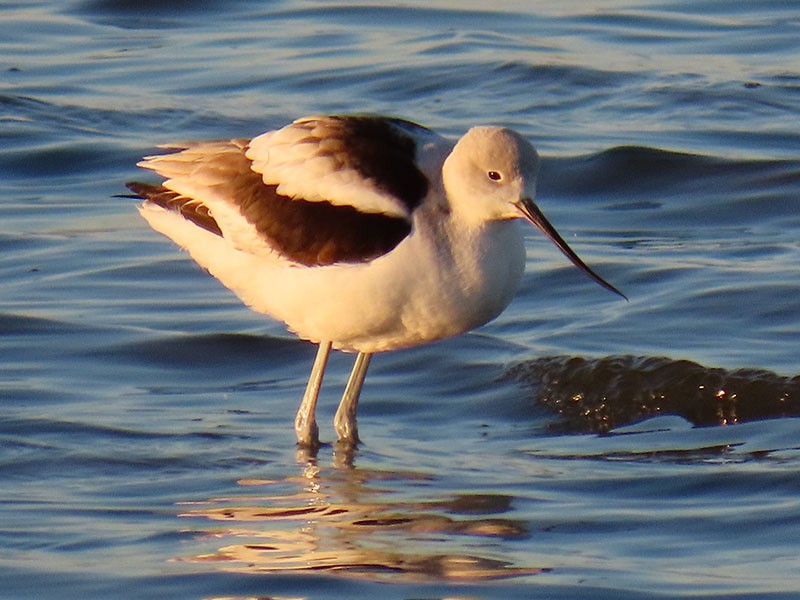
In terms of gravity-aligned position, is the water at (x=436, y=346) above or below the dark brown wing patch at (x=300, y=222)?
below

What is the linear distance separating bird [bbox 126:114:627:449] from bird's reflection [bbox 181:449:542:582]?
1.83ft

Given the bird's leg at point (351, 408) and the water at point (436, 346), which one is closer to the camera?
the water at point (436, 346)

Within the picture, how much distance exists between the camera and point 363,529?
625 centimetres

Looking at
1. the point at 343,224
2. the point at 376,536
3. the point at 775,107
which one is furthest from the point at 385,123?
the point at 775,107

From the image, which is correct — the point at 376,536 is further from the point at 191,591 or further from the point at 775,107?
the point at 775,107

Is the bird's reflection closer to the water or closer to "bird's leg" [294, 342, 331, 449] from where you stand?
the water

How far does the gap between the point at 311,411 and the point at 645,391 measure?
59.9 inches

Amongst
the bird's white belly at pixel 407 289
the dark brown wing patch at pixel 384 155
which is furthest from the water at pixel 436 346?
the dark brown wing patch at pixel 384 155

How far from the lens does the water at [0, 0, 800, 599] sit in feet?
19.5

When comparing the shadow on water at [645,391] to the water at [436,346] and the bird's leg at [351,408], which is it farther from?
the bird's leg at [351,408]

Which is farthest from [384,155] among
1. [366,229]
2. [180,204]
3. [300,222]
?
[180,204]

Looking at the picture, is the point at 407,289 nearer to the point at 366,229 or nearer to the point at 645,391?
the point at 366,229

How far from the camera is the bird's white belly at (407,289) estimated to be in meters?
6.75

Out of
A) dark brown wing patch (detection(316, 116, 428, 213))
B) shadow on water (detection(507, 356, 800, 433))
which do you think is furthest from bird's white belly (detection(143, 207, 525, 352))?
shadow on water (detection(507, 356, 800, 433))
